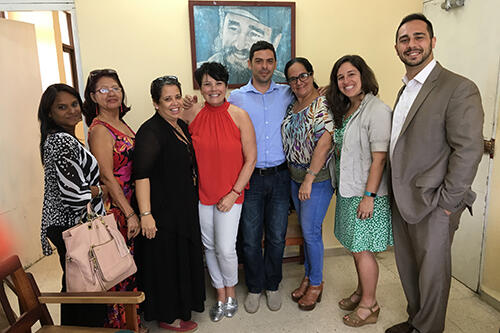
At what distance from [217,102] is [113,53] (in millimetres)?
1084

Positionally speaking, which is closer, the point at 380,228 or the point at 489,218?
the point at 380,228

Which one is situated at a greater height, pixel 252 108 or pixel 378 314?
pixel 252 108

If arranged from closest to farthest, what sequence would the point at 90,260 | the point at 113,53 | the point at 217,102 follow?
1. the point at 90,260
2. the point at 217,102
3. the point at 113,53

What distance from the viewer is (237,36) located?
2566mm

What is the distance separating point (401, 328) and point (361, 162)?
1034 mm

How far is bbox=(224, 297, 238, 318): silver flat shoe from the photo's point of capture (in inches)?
88.3

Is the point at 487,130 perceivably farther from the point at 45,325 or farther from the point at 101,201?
the point at 45,325

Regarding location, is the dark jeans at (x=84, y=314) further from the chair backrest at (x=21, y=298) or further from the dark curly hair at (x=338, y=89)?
the dark curly hair at (x=338, y=89)

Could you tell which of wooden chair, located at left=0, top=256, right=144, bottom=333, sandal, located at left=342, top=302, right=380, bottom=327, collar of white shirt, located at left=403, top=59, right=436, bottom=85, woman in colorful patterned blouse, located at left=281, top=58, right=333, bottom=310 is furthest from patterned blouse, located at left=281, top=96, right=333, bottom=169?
wooden chair, located at left=0, top=256, right=144, bottom=333

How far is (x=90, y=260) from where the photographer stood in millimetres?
1447

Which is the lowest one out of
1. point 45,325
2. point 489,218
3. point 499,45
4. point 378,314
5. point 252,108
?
point 378,314

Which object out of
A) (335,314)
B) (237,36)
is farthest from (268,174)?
(237,36)

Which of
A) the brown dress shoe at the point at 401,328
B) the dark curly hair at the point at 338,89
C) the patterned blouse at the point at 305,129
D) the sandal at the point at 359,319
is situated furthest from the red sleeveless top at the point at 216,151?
the brown dress shoe at the point at 401,328

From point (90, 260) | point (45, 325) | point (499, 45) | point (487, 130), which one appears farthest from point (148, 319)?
point (499, 45)
